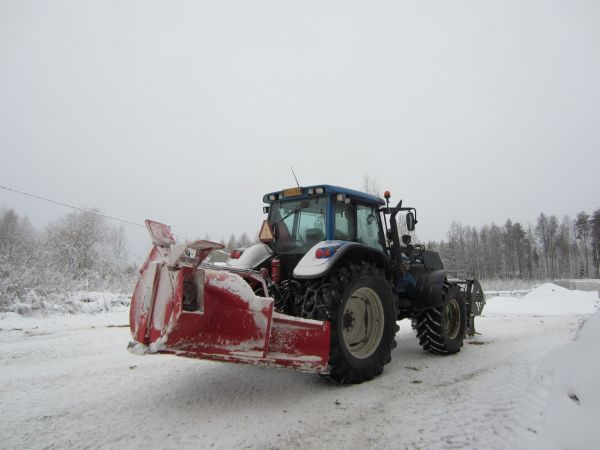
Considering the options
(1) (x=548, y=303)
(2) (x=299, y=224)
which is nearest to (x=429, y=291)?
(2) (x=299, y=224)

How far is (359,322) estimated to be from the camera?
4332mm

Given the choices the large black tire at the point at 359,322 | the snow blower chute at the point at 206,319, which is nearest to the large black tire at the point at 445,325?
the large black tire at the point at 359,322

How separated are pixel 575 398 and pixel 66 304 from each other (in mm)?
11119

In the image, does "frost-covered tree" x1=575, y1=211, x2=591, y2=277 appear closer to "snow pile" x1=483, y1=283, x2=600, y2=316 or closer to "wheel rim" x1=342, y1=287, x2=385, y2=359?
"snow pile" x1=483, y1=283, x2=600, y2=316

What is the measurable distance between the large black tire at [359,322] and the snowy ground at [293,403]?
0.63 feet

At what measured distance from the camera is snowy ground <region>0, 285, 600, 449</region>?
2479mm

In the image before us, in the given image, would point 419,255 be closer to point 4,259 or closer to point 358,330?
point 358,330

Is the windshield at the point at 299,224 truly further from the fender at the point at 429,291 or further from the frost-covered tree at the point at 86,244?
the frost-covered tree at the point at 86,244

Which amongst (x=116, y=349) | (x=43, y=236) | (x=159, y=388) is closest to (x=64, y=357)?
(x=116, y=349)

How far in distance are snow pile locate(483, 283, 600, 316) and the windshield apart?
39.5 feet

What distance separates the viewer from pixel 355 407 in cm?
320

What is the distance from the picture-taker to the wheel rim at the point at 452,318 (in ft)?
19.8

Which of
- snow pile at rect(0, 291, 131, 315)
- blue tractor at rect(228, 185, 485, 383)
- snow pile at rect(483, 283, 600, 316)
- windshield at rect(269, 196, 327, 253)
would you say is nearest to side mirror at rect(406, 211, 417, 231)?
blue tractor at rect(228, 185, 485, 383)

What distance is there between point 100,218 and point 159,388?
2953 cm
